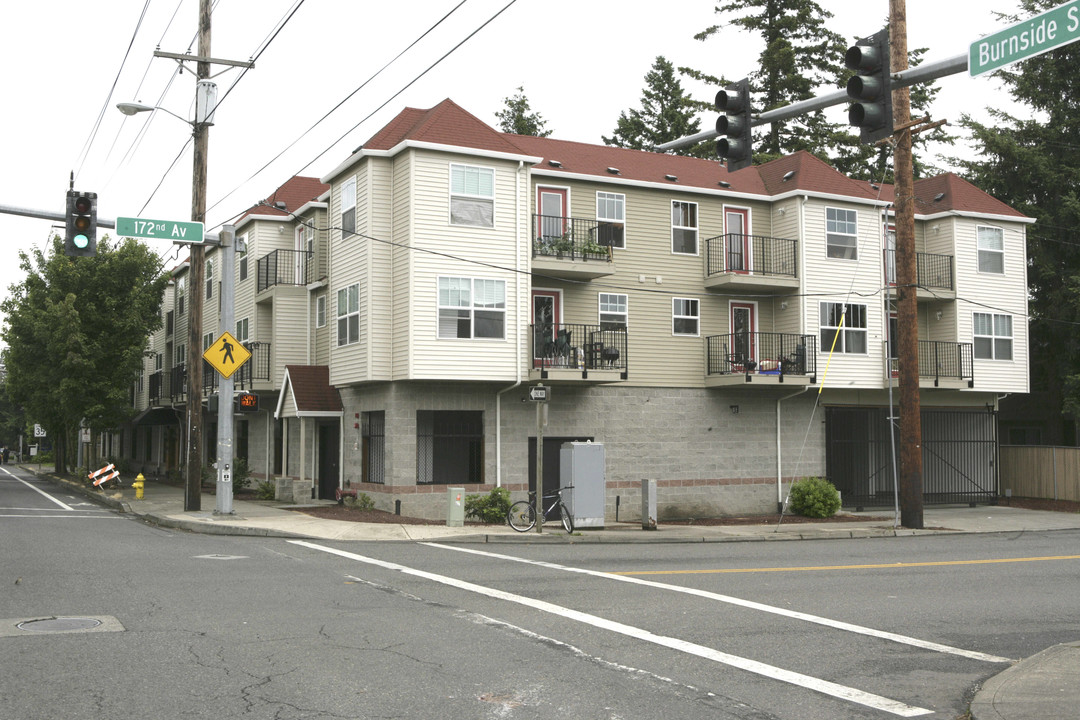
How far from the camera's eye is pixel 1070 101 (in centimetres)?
3656

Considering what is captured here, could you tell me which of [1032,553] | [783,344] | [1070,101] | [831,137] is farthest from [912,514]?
[831,137]

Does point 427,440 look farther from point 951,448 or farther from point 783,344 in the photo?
point 951,448

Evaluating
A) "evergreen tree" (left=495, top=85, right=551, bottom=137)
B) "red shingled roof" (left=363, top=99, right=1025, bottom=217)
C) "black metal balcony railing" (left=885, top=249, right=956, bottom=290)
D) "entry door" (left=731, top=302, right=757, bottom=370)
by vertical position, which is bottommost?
"entry door" (left=731, top=302, right=757, bottom=370)

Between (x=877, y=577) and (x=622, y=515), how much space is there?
11789mm

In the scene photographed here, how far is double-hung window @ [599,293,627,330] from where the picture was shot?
25.8 metres

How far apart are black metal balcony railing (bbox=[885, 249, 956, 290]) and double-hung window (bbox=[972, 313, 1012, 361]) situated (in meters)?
1.43

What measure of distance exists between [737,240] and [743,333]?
119 inches

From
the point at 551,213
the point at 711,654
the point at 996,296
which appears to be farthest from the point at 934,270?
the point at 711,654

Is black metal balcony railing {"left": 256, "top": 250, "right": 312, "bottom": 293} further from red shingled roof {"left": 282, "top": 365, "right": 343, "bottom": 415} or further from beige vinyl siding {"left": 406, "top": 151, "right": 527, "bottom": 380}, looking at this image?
beige vinyl siding {"left": 406, "top": 151, "right": 527, "bottom": 380}

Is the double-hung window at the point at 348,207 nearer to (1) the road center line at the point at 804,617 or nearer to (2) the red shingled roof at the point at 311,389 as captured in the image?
(2) the red shingled roof at the point at 311,389

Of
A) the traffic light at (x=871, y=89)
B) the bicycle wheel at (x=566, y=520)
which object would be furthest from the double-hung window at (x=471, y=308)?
the traffic light at (x=871, y=89)

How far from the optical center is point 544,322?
2477cm

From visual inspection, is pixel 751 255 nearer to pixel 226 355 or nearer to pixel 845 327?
pixel 845 327

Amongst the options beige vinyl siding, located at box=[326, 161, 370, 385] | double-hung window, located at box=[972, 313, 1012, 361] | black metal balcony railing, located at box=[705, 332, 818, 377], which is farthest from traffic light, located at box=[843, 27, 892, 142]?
double-hung window, located at box=[972, 313, 1012, 361]
